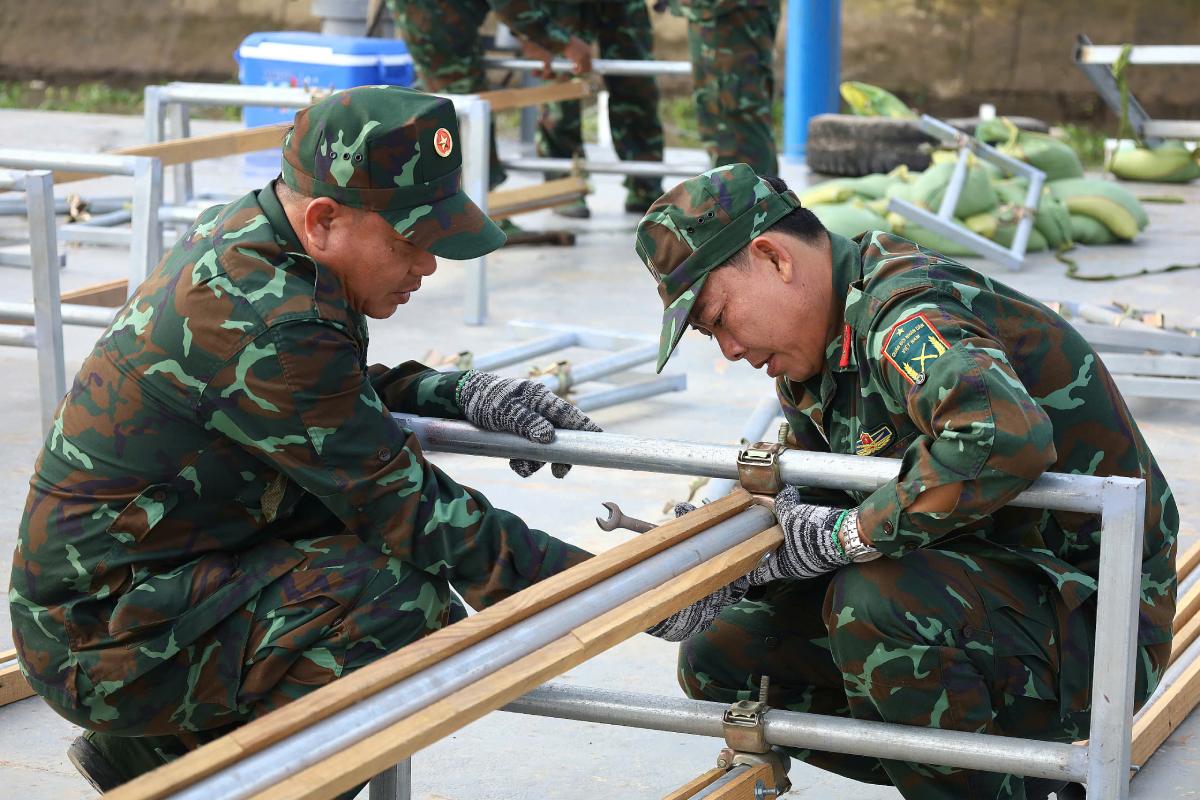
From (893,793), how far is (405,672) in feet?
4.10

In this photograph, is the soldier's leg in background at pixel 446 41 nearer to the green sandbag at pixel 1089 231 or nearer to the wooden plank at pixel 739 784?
the green sandbag at pixel 1089 231

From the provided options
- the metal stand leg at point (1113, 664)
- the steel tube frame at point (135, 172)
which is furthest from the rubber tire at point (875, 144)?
the metal stand leg at point (1113, 664)

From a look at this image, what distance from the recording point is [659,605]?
176cm

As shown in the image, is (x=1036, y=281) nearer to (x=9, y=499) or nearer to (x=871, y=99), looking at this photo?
(x=871, y=99)

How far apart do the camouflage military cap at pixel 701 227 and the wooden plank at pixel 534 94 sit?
13.1 feet

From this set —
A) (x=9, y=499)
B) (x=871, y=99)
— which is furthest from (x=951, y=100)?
(x=9, y=499)

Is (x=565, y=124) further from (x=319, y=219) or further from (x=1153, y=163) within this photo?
(x=319, y=219)

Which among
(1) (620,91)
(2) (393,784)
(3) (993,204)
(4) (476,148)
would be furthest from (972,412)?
(1) (620,91)

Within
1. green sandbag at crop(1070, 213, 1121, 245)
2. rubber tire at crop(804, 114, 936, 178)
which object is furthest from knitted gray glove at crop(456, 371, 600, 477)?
rubber tire at crop(804, 114, 936, 178)

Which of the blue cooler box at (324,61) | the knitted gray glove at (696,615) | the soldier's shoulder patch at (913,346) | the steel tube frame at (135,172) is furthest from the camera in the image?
the blue cooler box at (324,61)

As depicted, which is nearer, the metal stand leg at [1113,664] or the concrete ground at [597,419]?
the metal stand leg at [1113,664]

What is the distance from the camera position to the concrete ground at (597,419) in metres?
2.62

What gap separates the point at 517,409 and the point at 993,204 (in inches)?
213

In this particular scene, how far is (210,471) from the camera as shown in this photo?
2.02 m
